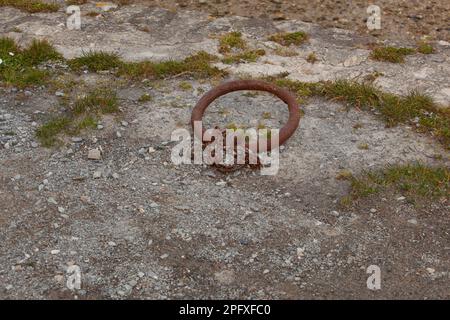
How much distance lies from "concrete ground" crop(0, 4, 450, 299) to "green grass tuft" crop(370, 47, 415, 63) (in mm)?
157

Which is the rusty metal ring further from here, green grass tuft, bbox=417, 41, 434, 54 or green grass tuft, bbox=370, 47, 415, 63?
green grass tuft, bbox=417, 41, 434, 54

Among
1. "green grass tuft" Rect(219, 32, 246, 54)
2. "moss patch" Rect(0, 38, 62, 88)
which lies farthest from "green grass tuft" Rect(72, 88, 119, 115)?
"green grass tuft" Rect(219, 32, 246, 54)

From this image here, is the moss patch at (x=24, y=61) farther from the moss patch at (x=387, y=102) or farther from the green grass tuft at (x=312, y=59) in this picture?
the green grass tuft at (x=312, y=59)

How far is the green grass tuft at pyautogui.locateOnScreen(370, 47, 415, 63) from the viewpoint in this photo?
10.3 meters

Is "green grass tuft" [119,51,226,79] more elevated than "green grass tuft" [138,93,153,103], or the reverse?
"green grass tuft" [119,51,226,79]

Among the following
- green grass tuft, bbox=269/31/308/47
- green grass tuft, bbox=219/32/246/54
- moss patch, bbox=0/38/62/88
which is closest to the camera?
moss patch, bbox=0/38/62/88

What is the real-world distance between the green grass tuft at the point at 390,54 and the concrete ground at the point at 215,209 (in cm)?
16

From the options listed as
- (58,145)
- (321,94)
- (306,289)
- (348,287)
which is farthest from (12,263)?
(321,94)

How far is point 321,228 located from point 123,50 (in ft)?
17.5

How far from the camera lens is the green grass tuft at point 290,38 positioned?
10906 millimetres

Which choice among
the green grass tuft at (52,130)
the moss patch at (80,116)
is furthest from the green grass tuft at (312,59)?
the green grass tuft at (52,130)

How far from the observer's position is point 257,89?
934cm

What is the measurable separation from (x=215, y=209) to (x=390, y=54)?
15.8 ft

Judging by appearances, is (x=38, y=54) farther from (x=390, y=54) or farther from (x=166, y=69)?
(x=390, y=54)
